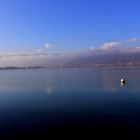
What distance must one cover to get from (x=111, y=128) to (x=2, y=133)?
818 cm

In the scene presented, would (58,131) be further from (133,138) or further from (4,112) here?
(4,112)

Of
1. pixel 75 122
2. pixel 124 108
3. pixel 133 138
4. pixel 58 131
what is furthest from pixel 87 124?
pixel 124 108

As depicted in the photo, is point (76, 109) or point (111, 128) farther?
point (76, 109)

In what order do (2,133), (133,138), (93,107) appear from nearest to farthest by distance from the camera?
(133,138) → (2,133) → (93,107)

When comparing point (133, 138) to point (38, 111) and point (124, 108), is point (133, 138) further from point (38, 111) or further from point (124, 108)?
point (38, 111)

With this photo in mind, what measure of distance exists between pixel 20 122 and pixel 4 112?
473 cm

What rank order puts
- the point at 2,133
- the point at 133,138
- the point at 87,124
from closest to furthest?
the point at 133,138
the point at 2,133
the point at 87,124

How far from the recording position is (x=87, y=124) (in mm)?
18594

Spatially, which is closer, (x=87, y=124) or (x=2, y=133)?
(x=2, y=133)

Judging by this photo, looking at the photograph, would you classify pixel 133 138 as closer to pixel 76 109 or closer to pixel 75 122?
pixel 75 122

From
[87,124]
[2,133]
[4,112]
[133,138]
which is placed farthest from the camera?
[4,112]

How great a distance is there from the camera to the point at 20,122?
19578 mm

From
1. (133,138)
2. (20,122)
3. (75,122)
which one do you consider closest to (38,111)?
(20,122)

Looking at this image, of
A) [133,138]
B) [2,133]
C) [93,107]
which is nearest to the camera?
[133,138]
